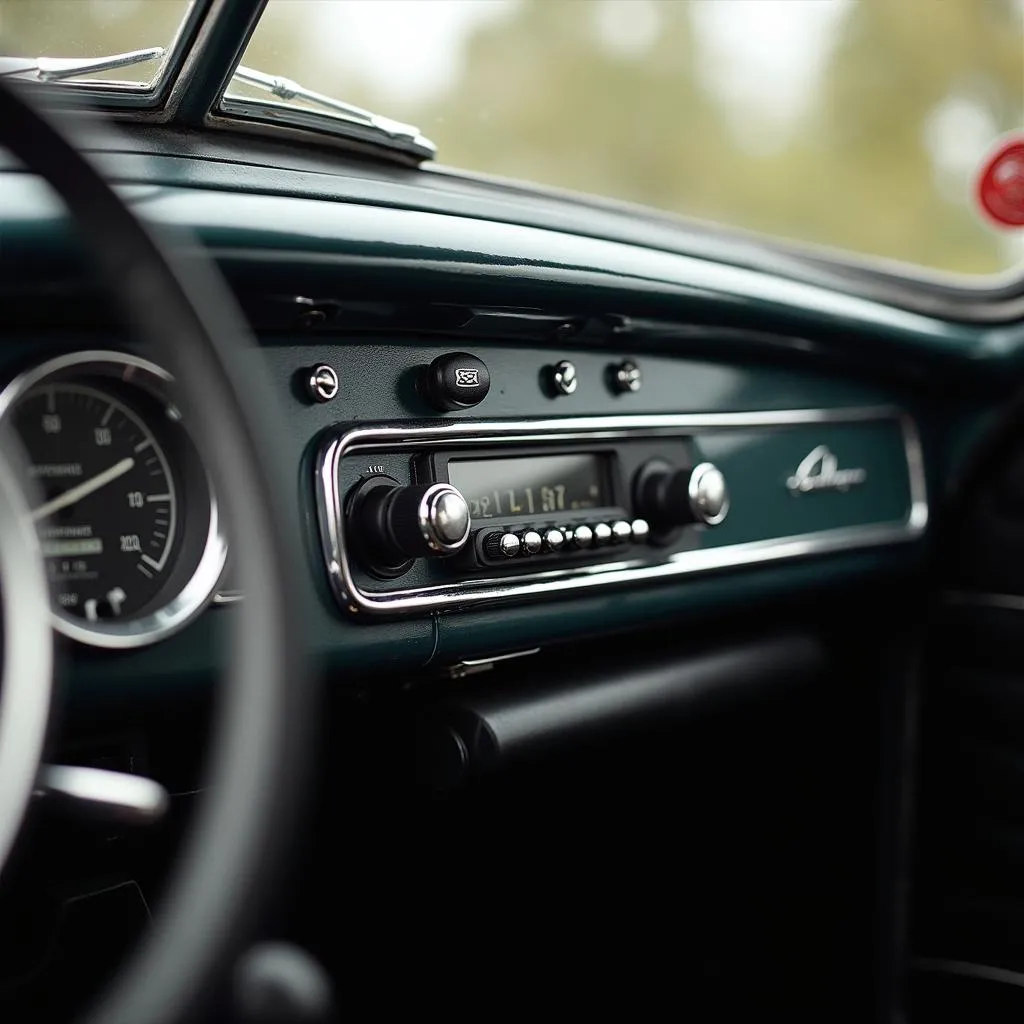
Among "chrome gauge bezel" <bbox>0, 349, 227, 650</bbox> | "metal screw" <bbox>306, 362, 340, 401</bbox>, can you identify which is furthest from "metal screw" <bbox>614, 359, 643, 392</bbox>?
"chrome gauge bezel" <bbox>0, 349, 227, 650</bbox>

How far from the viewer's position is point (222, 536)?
112cm

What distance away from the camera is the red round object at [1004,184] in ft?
6.19

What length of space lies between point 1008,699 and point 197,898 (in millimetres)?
1616

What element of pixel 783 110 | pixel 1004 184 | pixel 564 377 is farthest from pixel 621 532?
pixel 783 110

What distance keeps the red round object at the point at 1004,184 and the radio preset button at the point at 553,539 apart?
100 cm

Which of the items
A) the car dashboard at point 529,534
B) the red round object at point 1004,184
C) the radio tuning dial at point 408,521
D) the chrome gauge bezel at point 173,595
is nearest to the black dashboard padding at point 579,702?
the car dashboard at point 529,534

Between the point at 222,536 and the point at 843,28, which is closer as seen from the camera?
the point at 222,536

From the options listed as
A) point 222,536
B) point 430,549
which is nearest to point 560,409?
point 430,549

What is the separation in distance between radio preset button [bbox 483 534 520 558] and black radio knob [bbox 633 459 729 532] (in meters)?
0.25

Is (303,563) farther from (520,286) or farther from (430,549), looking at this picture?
(520,286)

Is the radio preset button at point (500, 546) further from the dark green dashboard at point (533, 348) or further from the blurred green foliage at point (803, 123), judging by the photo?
the blurred green foliage at point (803, 123)

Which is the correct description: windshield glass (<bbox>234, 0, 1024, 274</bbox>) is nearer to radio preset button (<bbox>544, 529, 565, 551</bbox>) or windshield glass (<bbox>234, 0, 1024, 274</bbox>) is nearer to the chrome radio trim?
the chrome radio trim

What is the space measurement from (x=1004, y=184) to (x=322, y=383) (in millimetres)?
1216

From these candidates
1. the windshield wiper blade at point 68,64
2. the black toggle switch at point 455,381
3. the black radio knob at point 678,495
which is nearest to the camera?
the windshield wiper blade at point 68,64
